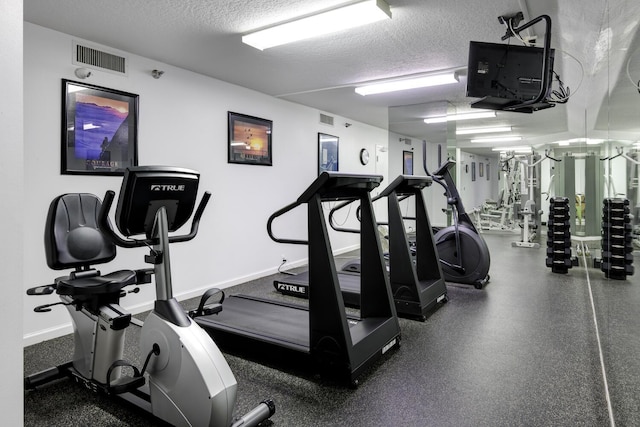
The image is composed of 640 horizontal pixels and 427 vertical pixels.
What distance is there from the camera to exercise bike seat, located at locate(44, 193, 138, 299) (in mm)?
2203

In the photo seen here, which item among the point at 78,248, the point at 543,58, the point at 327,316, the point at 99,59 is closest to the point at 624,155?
the point at 543,58

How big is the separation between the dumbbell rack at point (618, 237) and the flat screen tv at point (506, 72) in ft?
3.61

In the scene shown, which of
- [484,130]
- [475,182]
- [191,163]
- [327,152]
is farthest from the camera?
[475,182]

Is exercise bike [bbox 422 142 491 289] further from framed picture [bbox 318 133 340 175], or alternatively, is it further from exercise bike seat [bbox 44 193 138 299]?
exercise bike seat [bbox 44 193 138 299]

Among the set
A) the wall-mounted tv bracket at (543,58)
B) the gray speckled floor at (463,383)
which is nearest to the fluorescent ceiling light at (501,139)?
the wall-mounted tv bracket at (543,58)

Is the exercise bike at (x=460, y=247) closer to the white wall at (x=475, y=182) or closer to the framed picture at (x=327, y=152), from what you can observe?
the framed picture at (x=327, y=152)

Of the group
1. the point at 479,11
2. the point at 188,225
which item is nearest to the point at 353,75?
the point at 479,11

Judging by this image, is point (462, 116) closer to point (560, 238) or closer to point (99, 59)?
point (560, 238)

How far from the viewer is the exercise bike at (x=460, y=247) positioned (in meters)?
4.86

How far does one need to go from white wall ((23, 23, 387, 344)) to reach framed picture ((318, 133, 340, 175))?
14 cm

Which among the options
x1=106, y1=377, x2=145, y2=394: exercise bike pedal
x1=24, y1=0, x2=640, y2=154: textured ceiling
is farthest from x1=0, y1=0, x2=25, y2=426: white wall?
x1=24, y1=0, x2=640, y2=154: textured ceiling

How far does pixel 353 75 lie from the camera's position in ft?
15.6

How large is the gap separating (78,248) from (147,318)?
749 millimetres

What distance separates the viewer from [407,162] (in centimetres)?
912
